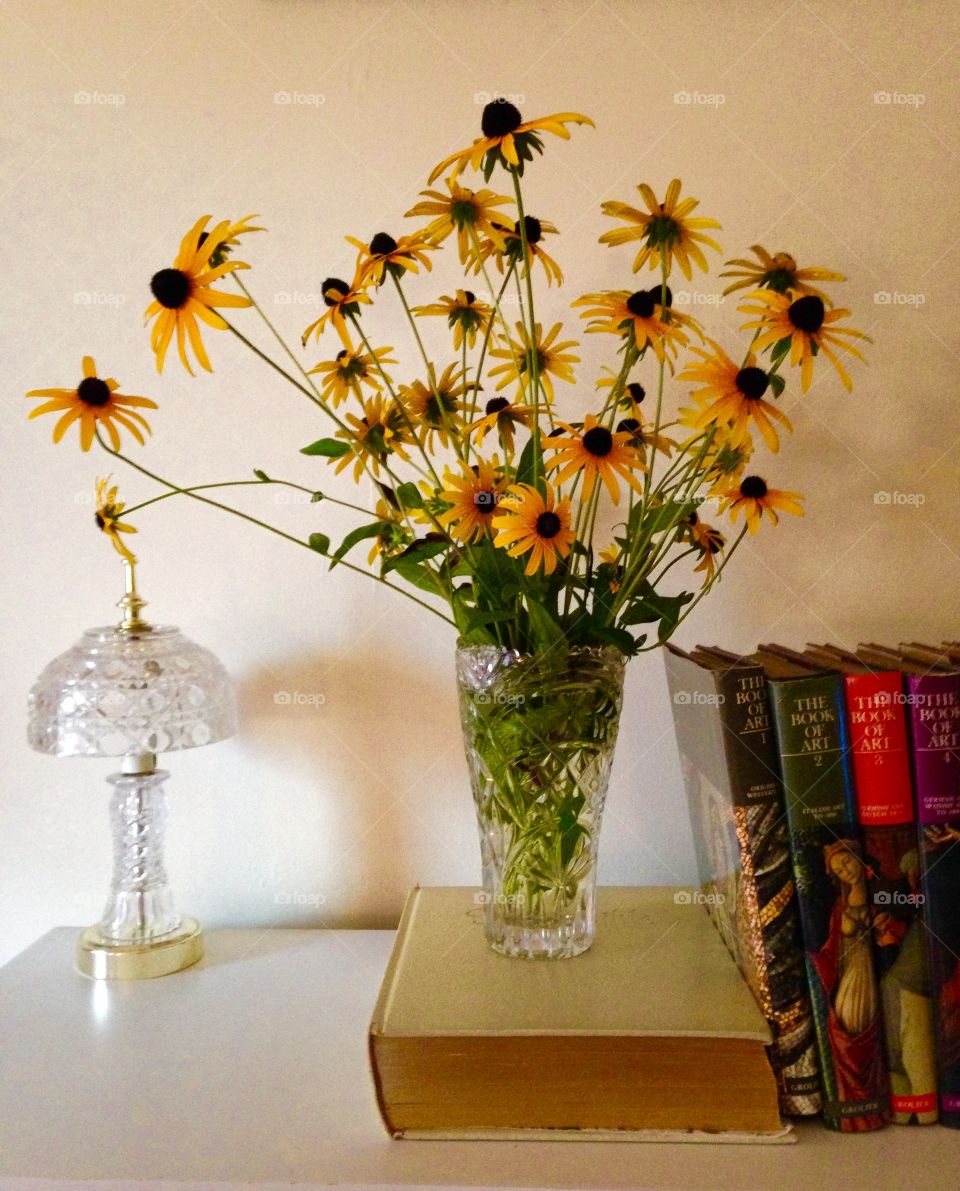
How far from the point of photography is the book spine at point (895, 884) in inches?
26.2

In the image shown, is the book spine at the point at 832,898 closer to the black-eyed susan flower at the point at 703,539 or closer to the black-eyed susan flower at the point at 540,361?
the black-eyed susan flower at the point at 703,539

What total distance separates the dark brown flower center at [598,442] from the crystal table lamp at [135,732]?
0.43 meters

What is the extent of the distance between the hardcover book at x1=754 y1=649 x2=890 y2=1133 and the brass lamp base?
1.80ft

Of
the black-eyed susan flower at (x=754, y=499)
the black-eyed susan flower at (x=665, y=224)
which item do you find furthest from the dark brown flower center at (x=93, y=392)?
the black-eyed susan flower at (x=754, y=499)

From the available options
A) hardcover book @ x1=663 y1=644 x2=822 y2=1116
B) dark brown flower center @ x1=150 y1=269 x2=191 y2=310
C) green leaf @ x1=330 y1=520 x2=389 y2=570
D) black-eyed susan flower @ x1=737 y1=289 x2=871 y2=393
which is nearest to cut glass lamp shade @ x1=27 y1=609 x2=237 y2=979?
green leaf @ x1=330 y1=520 x2=389 y2=570

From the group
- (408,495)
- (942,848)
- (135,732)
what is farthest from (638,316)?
(135,732)

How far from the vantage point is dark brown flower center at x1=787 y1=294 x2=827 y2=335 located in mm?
642

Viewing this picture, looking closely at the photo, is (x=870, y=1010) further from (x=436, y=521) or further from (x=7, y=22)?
(x=7, y=22)

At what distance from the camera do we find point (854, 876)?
67 centimetres

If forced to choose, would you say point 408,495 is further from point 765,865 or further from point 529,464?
point 765,865

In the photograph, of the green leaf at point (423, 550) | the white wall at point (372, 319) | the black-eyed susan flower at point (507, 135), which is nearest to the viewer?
the black-eyed susan flower at point (507, 135)

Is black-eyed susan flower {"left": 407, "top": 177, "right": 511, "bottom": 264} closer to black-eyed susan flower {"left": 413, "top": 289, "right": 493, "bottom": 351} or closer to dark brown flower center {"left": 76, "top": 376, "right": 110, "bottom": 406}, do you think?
Result: black-eyed susan flower {"left": 413, "top": 289, "right": 493, "bottom": 351}

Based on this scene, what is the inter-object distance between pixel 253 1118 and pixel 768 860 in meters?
0.39

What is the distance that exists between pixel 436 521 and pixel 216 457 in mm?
395
